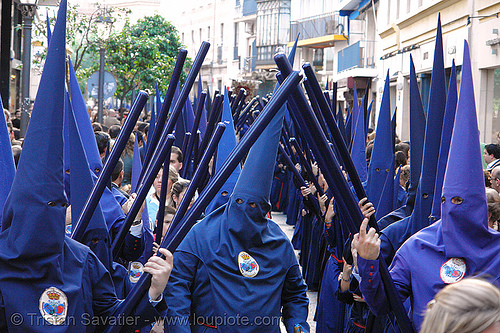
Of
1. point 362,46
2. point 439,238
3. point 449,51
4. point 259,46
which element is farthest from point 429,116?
point 259,46

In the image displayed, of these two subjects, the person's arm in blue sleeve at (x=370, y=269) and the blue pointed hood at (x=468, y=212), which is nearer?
the person's arm in blue sleeve at (x=370, y=269)

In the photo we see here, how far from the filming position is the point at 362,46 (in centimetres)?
2836

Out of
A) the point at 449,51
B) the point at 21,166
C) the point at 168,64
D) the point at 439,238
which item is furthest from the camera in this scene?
the point at 168,64

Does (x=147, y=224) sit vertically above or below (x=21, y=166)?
below

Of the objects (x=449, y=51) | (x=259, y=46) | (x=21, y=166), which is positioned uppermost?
(x=259, y=46)

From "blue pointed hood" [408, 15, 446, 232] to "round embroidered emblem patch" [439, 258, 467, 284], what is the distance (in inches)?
31.5

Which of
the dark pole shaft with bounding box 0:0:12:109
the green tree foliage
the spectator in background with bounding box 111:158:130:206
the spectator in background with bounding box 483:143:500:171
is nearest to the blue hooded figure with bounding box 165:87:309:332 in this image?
the spectator in background with bounding box 111:158:130:206

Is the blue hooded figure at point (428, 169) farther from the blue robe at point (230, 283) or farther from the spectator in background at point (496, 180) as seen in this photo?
the spectator in background at point (496, 180)

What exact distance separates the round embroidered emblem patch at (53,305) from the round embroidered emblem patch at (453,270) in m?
1.93

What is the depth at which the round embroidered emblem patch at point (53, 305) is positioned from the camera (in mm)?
3105

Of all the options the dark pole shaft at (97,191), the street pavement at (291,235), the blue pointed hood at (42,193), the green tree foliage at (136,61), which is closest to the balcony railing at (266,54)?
the green tree foliage at (136,61)

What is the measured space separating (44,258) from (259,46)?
141 feet

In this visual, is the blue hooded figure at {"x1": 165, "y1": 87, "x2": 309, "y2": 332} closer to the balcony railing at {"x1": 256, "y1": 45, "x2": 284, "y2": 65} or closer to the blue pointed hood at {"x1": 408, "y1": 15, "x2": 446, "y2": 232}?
the blue pointed hood at {"x1": 408, "y1": 15, "x2": 446, "y2": 232}

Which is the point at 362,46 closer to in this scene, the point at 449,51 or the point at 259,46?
the point at 449,51
